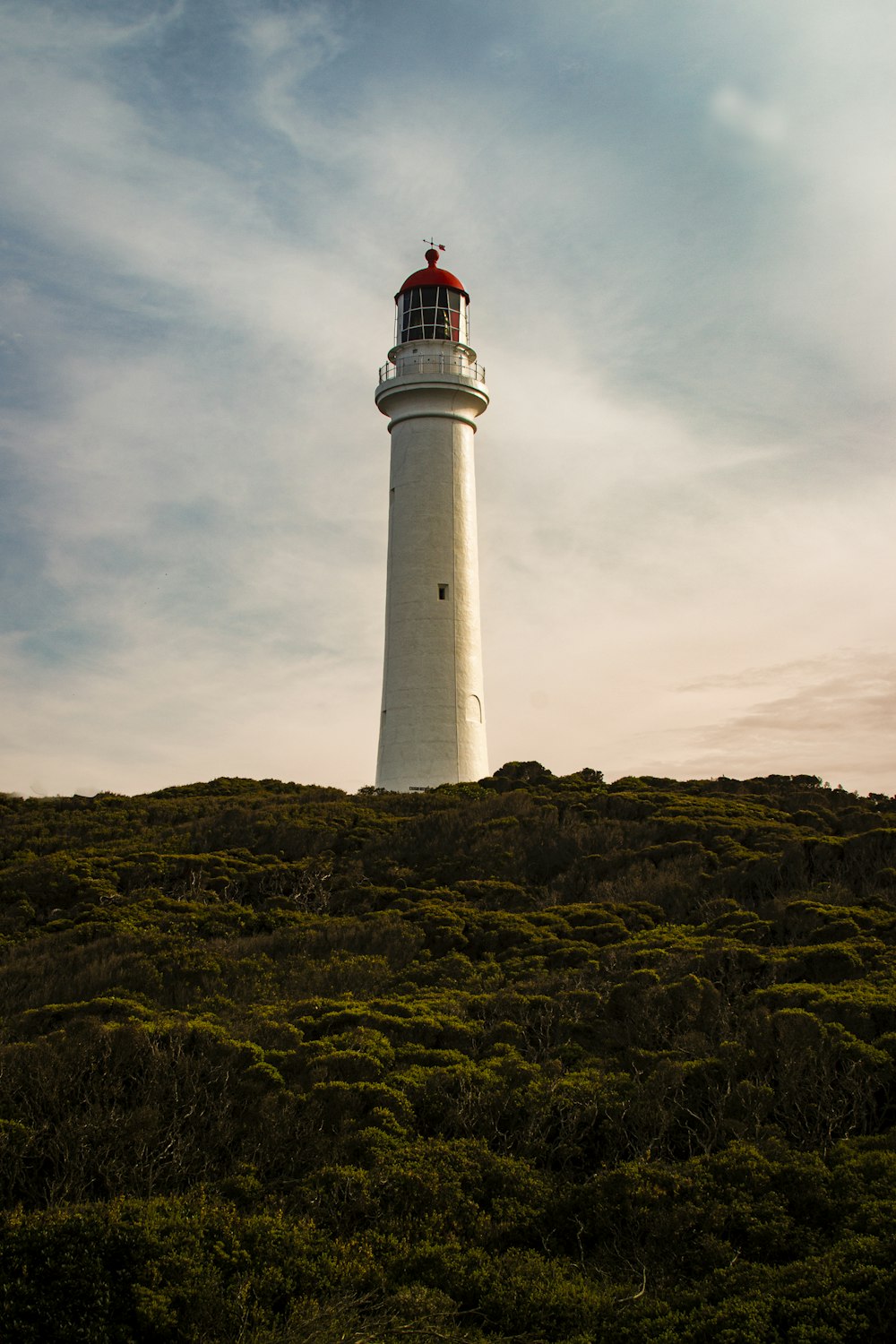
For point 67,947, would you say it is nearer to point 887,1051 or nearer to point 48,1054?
point 48,1054

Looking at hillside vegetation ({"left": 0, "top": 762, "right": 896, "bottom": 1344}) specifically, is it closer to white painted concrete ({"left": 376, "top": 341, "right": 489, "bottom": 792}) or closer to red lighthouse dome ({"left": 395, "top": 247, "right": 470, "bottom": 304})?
white painted concrete ({"left": 376, "top": 341, "right": 489, "bottom": 792})

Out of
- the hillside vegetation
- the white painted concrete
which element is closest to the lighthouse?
the white painted concrete

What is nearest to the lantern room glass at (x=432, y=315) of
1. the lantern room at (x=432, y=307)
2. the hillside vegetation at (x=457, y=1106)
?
the lantern room at (x=432, y=307)

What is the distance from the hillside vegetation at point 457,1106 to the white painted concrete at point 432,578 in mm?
10320

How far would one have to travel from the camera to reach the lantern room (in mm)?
28391

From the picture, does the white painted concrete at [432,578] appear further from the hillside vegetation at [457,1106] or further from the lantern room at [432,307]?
the hillside vegetation at [457,1106]

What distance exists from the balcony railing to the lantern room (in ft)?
1.83

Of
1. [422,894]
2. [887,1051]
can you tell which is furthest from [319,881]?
[887,1051]

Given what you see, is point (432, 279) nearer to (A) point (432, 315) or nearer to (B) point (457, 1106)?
(A) point (432, 315)

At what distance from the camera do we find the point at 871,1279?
6559mm

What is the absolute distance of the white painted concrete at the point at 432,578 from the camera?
1025 inches

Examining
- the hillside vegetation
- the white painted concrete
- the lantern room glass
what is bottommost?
the hillside vegetation

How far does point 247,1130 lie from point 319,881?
742cm

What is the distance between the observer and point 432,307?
2862cm
